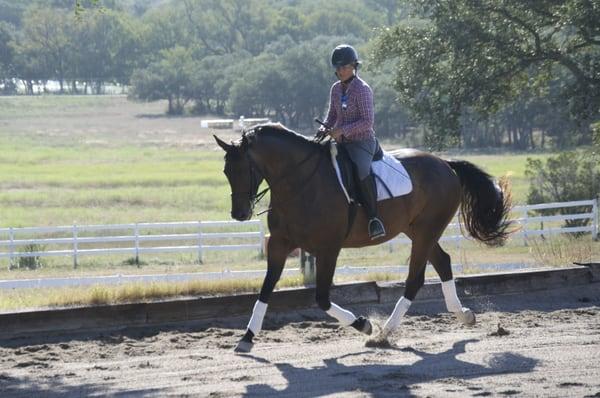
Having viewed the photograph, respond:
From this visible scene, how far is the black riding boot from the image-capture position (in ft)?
35.3

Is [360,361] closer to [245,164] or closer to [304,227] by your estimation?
[304,227]

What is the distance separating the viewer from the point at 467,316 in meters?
11.4

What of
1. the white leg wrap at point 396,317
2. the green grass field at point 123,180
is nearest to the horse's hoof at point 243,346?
the white leg wrap at point 396,317

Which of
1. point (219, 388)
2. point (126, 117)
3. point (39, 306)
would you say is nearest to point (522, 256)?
point (39, 306)

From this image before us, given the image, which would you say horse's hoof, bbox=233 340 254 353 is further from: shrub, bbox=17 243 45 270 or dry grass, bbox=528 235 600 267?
shrub, bbox=17 243 45 270

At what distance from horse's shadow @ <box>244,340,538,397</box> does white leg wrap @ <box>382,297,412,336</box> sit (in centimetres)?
73

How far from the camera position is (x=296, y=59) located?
125m

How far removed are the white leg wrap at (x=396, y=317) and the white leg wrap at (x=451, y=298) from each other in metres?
0.59

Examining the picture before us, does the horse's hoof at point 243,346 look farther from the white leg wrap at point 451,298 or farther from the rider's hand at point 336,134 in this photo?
the white leg wrap at point 451,298

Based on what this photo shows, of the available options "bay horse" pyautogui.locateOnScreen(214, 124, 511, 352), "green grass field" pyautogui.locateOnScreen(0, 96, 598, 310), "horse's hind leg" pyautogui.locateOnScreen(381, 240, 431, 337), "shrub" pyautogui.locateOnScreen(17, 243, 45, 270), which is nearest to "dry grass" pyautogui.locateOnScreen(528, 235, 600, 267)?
"green grass field" pyautogui.locateOnScreen(0, 96, 598, 310)

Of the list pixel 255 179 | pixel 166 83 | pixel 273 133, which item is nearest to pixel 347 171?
pixel 273 133

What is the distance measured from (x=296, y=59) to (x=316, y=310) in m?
114

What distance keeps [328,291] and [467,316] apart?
5.58 feet

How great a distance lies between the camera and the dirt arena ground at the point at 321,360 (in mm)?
8500
